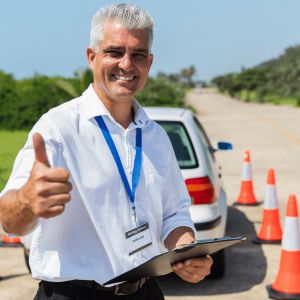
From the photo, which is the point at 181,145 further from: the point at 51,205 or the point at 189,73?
the point at 189,73

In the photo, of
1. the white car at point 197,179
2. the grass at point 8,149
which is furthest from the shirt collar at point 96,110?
the grass at point 8,149

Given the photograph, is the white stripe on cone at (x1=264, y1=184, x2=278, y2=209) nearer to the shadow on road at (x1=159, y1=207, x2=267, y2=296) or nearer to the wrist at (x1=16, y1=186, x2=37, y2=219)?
the shadow on road at (x1=159, y1=207, x2=267, y2=296)

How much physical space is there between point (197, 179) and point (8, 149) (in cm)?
1160

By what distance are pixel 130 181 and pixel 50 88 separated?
22196mm

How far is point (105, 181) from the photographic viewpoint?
157 cm

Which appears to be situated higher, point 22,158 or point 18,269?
point 22,158

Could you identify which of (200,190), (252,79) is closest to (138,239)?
(200,190)

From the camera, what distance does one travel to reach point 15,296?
12.6ft

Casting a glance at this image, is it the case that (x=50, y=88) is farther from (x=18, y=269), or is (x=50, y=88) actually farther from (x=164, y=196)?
(x=164, y=196)

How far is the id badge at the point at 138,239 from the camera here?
162 centimetres

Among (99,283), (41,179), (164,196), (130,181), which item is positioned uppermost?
(41,179)

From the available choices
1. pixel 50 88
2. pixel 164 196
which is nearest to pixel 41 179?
pixel 164 196

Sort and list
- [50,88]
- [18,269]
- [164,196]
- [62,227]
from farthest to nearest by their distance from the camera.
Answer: [50,88], [18,269], [164,196], [62,227]

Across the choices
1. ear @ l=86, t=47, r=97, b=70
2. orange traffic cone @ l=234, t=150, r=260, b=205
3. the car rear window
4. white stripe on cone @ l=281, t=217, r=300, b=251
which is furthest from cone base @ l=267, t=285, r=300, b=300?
orange traffic cone @ l=234, t=150, r=260, b=205
